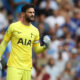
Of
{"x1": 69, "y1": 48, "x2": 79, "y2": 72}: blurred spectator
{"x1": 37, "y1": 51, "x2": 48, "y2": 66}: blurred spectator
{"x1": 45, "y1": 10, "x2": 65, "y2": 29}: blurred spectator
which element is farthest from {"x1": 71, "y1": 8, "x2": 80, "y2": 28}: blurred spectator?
{"x1": 37, "y1": 51, "x2": 48, "y2": 66}: blurred spectator

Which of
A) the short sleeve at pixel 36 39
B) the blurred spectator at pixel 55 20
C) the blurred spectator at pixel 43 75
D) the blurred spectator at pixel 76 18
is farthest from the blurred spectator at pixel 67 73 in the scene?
the short sleeve at pixel 36 39

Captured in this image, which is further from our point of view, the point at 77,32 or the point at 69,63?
the point at 77,32

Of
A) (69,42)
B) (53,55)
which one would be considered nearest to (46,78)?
(53,55)

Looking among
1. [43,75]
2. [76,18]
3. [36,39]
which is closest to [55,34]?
[76,18]

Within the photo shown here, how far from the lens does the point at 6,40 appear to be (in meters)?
7.18

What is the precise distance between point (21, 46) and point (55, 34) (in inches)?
230

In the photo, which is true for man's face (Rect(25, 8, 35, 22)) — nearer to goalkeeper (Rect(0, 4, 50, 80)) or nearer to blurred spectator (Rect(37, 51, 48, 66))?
goalkeeper (Rect(0, 4, 50, 80))

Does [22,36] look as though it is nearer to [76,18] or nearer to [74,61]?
[74,61]

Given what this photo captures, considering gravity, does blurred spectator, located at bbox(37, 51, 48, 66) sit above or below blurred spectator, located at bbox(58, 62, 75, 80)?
above

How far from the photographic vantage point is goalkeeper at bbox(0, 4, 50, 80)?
7062 millimetres

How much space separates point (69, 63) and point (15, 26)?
16.2ft

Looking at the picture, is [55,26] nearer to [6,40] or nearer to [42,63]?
[42,63]

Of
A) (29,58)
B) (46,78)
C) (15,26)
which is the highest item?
(15,26)

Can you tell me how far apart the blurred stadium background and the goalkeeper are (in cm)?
316
